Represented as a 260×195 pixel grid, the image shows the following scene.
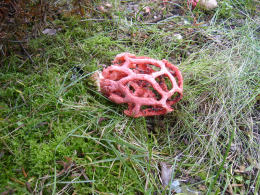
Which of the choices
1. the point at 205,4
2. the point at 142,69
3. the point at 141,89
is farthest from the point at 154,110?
the point at 205,4

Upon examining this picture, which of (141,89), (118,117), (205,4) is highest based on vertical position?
(205,4)

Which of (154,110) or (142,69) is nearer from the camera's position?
(154,110)

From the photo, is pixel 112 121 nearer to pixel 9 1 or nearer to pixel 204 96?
pixel 204 96

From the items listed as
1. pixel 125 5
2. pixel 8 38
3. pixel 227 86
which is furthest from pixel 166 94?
pixel 125 5

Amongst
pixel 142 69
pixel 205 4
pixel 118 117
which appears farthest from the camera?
pixel 205 4

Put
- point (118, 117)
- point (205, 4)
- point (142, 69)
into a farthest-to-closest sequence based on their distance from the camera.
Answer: point (205, 4)
point (142, 69)
point (118, 117)

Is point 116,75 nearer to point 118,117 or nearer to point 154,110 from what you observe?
point 118,117

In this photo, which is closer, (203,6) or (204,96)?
(204,96)

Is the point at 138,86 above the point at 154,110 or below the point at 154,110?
above
